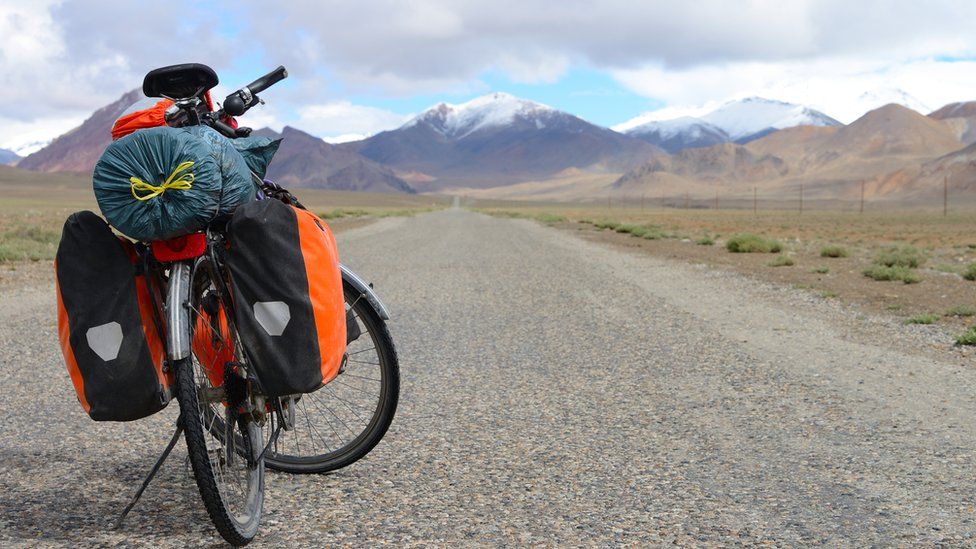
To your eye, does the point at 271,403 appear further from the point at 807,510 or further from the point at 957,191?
the point at 957,191

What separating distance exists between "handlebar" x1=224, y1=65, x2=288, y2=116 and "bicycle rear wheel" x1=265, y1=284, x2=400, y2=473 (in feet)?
2.86

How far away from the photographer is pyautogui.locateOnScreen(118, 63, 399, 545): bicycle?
3.15 meters

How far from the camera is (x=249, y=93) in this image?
3869 mm

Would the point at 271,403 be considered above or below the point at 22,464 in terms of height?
above

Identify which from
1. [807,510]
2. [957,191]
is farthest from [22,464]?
[957,191]

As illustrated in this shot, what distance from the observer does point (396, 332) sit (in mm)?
8594

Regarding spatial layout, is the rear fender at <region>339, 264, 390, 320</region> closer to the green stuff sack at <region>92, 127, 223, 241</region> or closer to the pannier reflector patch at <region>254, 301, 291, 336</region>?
the pannier reflector patch at <region>254, 301, 291, 336</region>

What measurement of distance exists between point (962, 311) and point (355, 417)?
27.0 ft

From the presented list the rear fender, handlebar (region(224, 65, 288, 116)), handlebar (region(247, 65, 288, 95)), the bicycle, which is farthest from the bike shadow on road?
handlebar (region(247, 65, 288, 95))

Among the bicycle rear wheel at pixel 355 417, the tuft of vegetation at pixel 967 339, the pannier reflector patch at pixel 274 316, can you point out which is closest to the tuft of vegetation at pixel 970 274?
the tuft of vegetation at pixel 967 339

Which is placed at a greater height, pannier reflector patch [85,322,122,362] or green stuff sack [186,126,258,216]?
green stuff sack [186,126,258,216]

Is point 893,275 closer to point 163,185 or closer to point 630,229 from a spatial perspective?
point 163,185

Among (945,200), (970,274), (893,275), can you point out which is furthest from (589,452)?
(945,200)

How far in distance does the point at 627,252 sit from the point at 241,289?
19.5 meters
